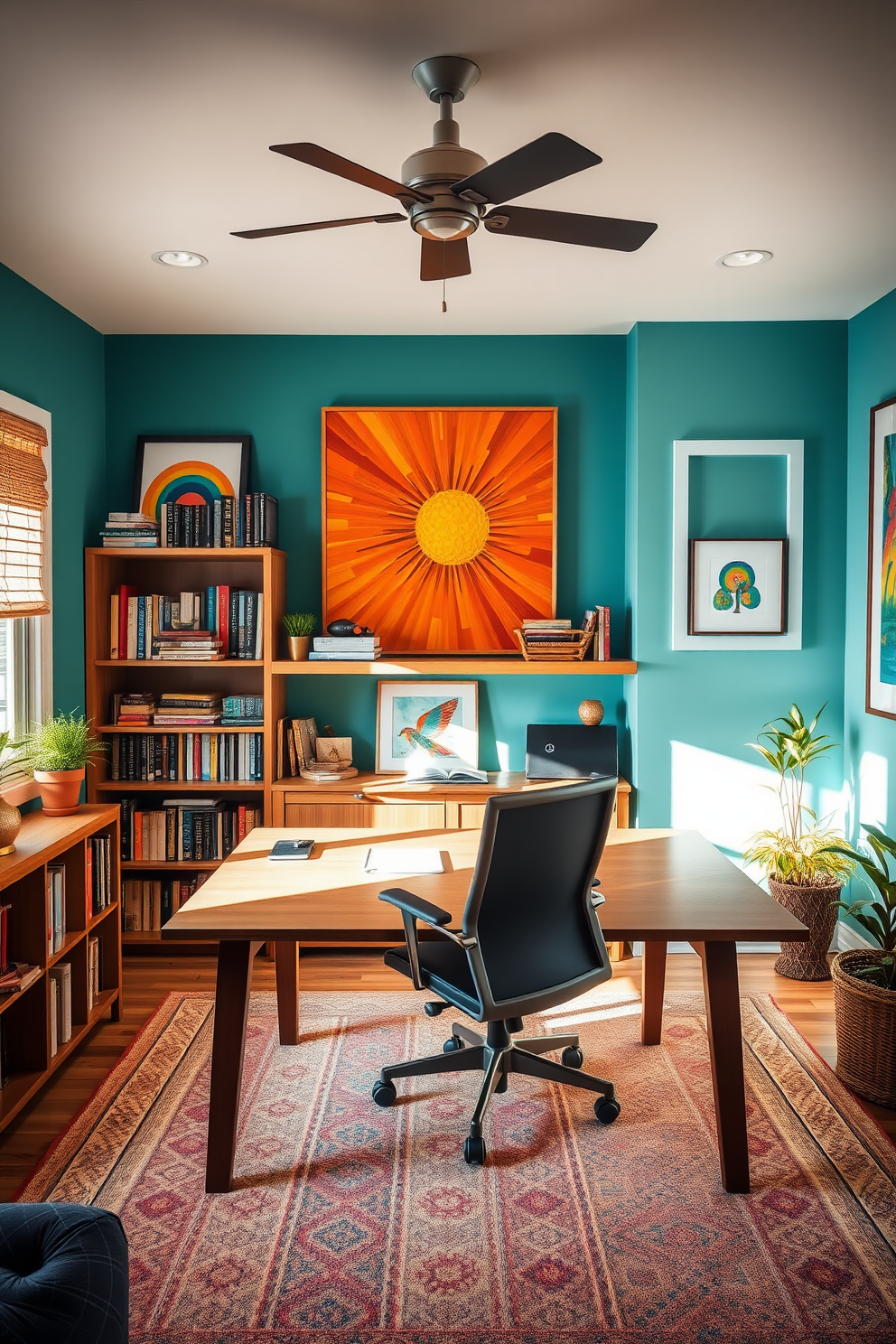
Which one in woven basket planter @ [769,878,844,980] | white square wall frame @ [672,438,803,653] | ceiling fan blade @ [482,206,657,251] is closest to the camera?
ceiling fan blade @ [482,206,657,251]

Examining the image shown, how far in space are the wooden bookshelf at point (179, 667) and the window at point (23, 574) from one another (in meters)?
0.41

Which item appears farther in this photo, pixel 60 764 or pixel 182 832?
pixel 182 832

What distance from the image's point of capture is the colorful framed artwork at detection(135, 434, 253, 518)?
431cm

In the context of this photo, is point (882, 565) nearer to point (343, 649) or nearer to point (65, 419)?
point (343, 649)

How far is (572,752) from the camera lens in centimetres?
421

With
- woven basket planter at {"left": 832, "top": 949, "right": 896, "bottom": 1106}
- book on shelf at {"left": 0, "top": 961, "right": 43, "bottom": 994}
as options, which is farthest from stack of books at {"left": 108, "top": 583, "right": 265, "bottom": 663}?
woven basket planter at {"left": 832, "top": 949, "right": 896, "bottom": 1106}

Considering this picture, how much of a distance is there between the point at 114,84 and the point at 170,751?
8.79 ft

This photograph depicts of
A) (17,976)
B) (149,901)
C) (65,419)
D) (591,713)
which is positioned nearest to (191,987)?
(149,901)

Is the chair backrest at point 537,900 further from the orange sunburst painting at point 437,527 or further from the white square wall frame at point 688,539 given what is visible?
the orange sunburst painting at point 437,527

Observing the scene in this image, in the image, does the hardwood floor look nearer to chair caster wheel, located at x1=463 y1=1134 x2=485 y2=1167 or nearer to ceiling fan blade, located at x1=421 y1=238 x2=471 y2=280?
chair caster wheel, located at x1=463 y1=1134 x2=485 y2=1167

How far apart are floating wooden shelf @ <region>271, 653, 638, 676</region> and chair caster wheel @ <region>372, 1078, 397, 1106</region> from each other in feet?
5.73

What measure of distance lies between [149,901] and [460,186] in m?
3.28

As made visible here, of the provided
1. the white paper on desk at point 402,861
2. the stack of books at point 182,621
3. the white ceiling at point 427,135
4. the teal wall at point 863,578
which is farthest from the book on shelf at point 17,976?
the teal wall at point 863,578

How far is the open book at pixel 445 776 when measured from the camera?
4123mm
